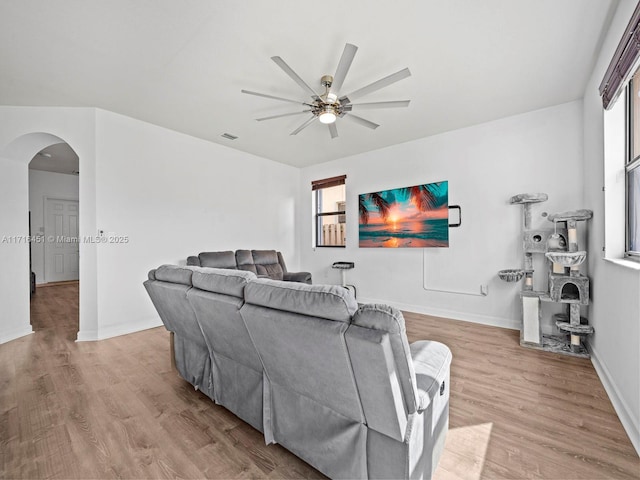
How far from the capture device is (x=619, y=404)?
1.86m

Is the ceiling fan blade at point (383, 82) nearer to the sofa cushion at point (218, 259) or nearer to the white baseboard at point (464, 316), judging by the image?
the sofa cushion at point (218, 259)

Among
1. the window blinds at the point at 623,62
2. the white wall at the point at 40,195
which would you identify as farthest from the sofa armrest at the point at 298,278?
the white wall at the point at 40,195

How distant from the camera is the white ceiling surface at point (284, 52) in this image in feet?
6.41

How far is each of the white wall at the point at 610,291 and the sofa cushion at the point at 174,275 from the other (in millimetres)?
2621

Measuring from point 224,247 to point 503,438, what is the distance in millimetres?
4242

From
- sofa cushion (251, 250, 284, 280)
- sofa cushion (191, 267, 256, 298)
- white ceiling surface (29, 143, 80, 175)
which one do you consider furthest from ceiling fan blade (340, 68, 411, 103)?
white ceiling surface (29, 143, 80, 175)

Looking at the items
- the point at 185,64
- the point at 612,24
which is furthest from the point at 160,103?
the point at 612,24

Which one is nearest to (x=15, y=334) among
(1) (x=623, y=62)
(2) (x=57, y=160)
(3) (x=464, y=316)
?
(2) (x=57, y=160)

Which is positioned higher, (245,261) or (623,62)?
(623,62)

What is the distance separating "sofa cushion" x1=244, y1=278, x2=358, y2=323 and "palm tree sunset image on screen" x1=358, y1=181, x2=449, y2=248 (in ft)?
11.0

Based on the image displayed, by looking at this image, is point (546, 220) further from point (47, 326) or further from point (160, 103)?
point (47, 326)

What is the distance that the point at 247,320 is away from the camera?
1.41 metres

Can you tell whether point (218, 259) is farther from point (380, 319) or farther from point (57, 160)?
point (57, 160)

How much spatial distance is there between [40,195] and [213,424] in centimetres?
770
